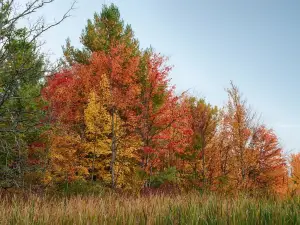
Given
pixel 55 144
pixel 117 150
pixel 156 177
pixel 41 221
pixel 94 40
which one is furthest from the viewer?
pixel 94 40

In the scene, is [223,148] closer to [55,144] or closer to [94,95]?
[94,95]

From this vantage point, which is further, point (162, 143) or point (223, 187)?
point (162, 143)

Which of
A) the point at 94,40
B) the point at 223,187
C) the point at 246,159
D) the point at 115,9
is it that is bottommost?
the point at 223,187

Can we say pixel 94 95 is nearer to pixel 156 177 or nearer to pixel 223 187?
pixel 156 177

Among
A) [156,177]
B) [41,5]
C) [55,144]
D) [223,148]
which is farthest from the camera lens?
[223,148]

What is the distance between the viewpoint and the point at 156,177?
16.5 m

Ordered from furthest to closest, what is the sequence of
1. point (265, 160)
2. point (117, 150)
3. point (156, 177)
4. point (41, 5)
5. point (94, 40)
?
point (265, 160) < point (94, 40) < point (117, 150) < point (156, 177) < point (41, 5)

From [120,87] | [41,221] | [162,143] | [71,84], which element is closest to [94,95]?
[120,87]

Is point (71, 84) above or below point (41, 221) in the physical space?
above

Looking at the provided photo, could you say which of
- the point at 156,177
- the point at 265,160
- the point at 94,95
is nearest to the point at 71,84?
the point at 94,95

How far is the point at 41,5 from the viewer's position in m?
8.46

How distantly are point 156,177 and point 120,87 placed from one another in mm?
5795

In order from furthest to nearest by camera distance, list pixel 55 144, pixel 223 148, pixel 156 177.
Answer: pixel 223 148 < pixel 156 177 < pixel 55 144

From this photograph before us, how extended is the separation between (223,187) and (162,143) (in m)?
4.71
